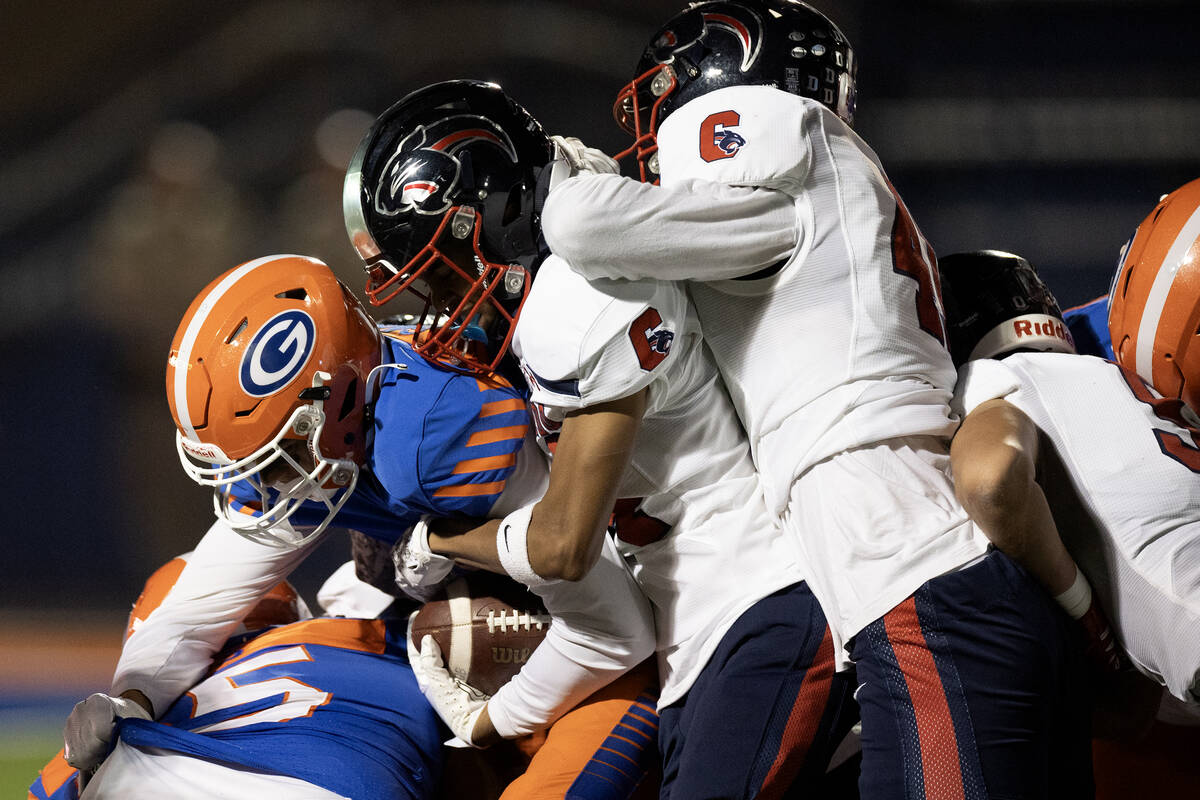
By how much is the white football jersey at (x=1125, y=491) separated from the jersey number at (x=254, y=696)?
1.09 m

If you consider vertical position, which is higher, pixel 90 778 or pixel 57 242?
pixel 57 242

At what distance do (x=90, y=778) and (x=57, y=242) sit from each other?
249 centimetres

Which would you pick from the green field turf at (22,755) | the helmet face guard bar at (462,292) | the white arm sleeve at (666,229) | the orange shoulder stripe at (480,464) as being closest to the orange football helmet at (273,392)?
the helmet face guard bar at (462,292)

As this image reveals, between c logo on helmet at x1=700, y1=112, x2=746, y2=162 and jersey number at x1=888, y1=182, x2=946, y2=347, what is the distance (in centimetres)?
23

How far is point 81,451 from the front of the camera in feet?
11.3

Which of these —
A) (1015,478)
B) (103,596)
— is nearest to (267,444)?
(1015,478)

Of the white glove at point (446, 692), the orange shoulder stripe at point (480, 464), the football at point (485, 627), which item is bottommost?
the white glove at point (446, 692)

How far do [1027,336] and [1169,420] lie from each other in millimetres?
220

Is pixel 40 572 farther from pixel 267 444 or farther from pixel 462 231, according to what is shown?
pixel 462 231

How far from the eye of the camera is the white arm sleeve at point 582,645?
141cm

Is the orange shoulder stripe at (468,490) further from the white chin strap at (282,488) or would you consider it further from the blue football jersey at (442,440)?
the white chin strap at (282,488)

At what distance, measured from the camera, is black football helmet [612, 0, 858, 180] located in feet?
4.80

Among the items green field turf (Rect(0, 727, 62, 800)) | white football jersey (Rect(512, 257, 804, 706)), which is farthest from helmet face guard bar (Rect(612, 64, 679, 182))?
green field turf (Rect(0, 727, 62, 800))

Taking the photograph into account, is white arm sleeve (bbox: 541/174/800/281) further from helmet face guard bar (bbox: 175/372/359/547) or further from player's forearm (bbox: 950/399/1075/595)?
helmet face guard bar (bbox: 175/372/359/547)
